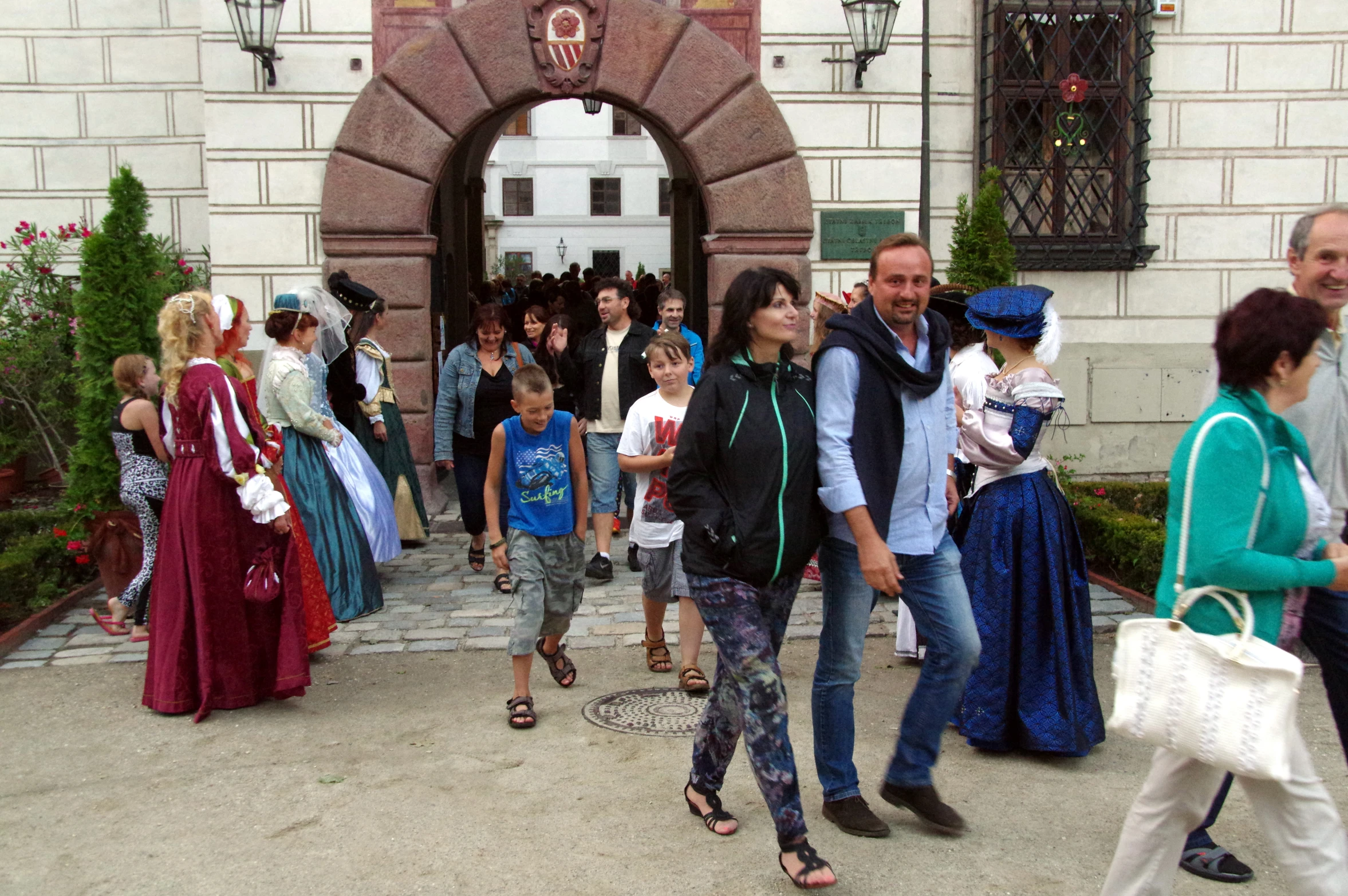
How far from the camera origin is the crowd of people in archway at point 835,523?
304 cm

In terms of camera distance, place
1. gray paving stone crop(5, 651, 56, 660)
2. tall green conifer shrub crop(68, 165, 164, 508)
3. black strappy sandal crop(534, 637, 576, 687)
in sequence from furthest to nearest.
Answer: tall green conifer shrub crop(68, 165, 164, 508)
gray paving stone crop(5, 651, 56, 660)
black strappy sandal crop(534, 637, 576, 687)

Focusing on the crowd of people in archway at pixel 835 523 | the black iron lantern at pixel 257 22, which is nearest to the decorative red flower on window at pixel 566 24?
the black iron lantern at pixel 257 22

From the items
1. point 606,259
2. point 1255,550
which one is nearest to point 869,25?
point 1255,550

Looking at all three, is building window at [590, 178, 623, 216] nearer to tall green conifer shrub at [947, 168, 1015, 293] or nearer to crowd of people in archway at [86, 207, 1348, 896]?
tall green conifer shrub at [947, 168, 1015, 293]

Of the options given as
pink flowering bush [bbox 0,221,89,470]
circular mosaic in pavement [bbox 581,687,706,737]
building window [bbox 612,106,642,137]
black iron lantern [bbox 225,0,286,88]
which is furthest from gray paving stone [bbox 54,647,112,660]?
building window [bbox 612,106,642,137]

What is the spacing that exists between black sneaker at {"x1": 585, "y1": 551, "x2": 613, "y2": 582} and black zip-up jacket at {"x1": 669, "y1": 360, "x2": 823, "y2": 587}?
3.97 meters

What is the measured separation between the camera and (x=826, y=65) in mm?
9391

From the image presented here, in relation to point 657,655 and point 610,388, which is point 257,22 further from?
→ point 657,655

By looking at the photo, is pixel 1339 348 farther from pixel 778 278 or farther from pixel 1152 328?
pixel 1152 328

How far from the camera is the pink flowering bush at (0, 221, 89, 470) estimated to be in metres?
9.75

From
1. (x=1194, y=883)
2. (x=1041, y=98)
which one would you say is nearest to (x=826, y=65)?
(x=1041, y=98)

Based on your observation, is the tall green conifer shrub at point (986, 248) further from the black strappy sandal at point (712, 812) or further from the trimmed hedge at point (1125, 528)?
the black strappy sandal at point (712, 812)

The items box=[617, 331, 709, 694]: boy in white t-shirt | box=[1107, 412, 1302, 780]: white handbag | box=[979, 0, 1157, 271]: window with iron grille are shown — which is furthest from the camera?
box=[979, 0, 1157, 271]: window with iron grille

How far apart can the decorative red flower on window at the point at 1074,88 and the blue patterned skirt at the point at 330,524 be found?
6431 millimetres
